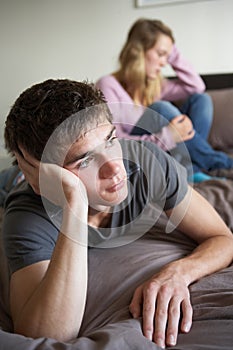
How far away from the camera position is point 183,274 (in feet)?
2.79

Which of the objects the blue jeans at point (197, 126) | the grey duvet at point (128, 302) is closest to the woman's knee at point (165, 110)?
the blue jeans at point (197, 126)

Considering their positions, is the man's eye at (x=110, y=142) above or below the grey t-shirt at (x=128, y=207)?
above

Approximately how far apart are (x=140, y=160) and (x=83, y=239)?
31cm

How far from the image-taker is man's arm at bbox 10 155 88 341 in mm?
737

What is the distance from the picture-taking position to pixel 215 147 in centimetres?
219

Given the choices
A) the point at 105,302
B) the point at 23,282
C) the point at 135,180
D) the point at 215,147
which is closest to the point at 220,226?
the point at 135,180

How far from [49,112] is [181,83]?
1760 mm

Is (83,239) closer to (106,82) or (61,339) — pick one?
(61,339)

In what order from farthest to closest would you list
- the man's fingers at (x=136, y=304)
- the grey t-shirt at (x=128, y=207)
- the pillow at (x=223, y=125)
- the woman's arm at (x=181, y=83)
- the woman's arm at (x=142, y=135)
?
the woman's arm at (x=181, y=83)
the pillow at (x=223, y=125)
the woman's arm at (x=142, y=135)
the grey t-shirt at (x=128, y=207)
the man's fingers at (x=136, y=304)

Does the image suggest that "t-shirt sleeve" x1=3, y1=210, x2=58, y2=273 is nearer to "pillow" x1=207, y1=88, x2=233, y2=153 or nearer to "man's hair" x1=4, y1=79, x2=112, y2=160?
"man's hair" x1=4, y1=79, x2=112, y2=160

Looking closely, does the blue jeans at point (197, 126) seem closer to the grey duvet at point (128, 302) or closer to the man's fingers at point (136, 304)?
the grey duvet at point (128, 302)

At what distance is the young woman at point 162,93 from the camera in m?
1.92

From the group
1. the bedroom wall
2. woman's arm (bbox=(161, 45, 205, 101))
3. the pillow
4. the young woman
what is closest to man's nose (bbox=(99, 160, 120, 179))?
the young woman

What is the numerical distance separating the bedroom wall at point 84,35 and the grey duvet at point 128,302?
1692 mm
